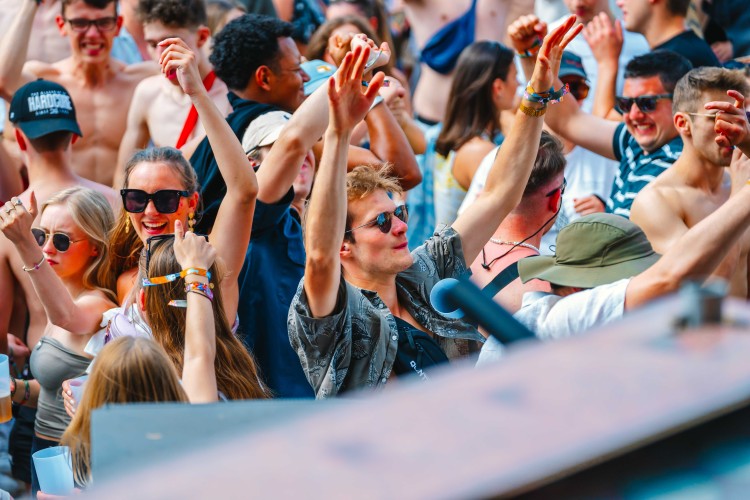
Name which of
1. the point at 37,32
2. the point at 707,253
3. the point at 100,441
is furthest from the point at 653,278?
the point at 37,32

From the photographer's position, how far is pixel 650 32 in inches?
251

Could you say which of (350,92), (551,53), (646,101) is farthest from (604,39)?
(350,92)

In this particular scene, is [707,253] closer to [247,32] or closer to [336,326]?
[336,326]

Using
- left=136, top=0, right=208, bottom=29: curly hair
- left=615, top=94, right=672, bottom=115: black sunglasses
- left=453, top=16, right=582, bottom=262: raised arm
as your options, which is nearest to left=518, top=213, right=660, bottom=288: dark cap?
left=453, top=16, right=582, bottom=262: raised arm

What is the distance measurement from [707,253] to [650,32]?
350 cm

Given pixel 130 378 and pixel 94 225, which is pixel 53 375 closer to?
pixel 94 225

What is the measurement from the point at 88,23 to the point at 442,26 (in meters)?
2.62

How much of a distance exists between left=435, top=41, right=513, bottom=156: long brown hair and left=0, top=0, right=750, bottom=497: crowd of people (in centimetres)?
1

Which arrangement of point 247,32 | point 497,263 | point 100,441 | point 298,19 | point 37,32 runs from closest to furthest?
1. point 100,441
2. point 497,263
3. point 247,32
4. point 37,32
5. point 298,19

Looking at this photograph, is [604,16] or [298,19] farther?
[298,19]

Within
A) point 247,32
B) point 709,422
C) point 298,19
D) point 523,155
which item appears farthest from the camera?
point 298,19

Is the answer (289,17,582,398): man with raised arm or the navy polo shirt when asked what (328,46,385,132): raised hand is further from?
the navy polo shirt

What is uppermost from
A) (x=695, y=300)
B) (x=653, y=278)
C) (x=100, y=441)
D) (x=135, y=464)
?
(x=695, y=300)

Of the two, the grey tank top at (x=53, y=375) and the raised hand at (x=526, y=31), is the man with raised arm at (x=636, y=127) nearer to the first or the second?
the raised hand at (x=526, y=31)
